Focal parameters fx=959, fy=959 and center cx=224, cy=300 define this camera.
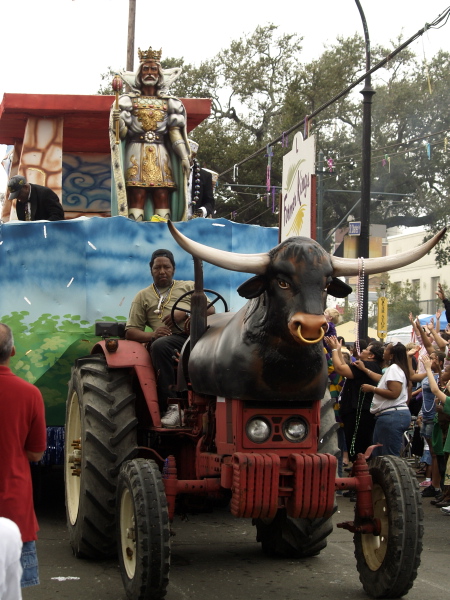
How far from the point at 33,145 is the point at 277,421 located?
8.58 meters

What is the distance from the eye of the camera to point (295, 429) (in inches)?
227

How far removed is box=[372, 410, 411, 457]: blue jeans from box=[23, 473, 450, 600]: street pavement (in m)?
1.43

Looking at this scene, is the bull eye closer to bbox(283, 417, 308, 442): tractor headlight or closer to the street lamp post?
bbox(283, 417, 308, 442): tractor headlight

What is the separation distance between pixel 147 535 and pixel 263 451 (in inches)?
33.1

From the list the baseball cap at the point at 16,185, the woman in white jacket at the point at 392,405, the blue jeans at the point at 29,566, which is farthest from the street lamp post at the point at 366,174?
the blue jeans at the point at 29,566

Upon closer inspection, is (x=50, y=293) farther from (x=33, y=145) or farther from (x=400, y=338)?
(x=400, y=338)

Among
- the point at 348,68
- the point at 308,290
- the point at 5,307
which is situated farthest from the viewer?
the point at 348,68

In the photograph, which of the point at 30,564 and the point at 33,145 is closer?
the point at 30,564

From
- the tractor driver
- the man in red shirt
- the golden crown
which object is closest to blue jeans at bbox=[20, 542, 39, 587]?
the man in red shirt

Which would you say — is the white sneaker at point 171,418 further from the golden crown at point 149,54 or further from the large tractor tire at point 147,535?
the golden crown at point 149,54

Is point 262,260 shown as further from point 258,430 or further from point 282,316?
point 258,430

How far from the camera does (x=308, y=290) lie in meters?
5.29

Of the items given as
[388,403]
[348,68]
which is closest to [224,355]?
[388,403]

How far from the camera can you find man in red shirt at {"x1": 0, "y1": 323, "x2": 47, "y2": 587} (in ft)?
14.9
